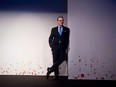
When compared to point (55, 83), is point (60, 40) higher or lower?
higher

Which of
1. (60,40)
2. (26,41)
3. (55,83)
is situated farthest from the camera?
(26,41)

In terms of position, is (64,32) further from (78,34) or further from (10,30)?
(10,30)

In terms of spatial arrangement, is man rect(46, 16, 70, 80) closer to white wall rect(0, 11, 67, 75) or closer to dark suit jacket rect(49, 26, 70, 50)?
dark suit jacket rect(49, 26, 70, 50)

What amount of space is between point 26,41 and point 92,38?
1.79 metres

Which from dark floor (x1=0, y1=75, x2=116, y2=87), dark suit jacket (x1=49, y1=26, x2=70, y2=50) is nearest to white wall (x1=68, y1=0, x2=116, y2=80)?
dark suit jacket (x1=49, y1=26, x2=70, y2=50)

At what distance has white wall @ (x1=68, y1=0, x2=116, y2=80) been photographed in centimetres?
529

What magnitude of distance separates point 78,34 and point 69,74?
1.01 meters

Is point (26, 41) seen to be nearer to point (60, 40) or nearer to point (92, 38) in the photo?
point (60, 40)

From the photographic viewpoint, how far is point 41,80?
521 centimetres

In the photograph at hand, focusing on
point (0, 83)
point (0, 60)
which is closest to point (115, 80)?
point (0, 83)

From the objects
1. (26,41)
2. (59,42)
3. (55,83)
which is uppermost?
(26,41)

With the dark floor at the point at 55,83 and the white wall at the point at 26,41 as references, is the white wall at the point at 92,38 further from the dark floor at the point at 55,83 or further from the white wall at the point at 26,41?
the white wall at the point at 26,41

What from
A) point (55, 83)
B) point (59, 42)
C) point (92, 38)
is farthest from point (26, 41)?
point (92, 38)

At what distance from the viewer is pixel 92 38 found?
17.4 ft
